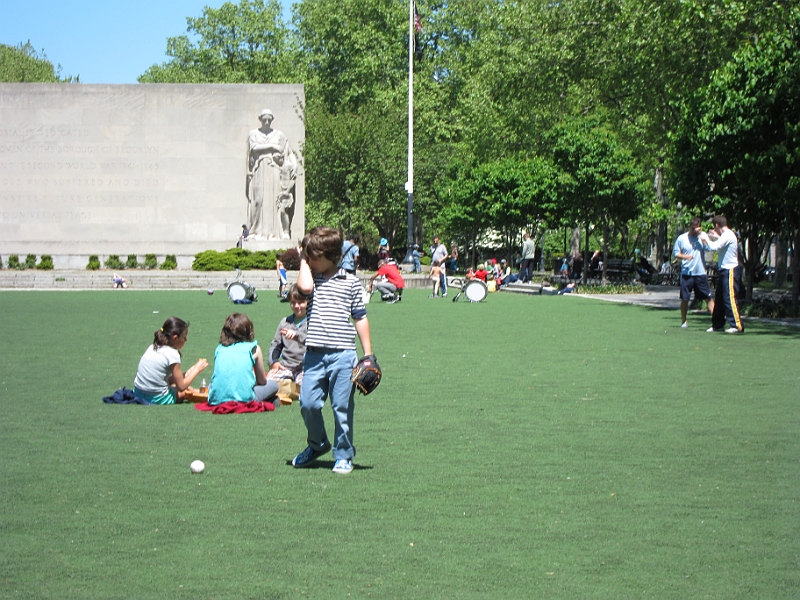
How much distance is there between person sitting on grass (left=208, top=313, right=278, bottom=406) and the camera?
9922mm

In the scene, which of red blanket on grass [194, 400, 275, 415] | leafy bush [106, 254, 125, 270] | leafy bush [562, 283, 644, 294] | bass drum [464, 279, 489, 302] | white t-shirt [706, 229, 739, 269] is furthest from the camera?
leafy bush [106, 254, 125, 270]

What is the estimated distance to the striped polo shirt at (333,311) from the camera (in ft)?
23.6

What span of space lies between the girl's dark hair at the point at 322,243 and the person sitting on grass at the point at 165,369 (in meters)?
3.49

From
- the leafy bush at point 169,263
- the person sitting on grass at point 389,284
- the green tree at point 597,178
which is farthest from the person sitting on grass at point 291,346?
the leafy bush at point 169,263

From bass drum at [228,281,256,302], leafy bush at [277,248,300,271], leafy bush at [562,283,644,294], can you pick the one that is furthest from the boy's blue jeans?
leafy bush at [562,283,644,294]

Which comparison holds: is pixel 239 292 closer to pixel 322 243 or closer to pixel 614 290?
pixel 614 290

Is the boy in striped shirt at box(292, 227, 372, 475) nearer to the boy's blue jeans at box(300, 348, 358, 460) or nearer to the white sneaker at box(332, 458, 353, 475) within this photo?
the boy's blue jeans at box(300, 348, 358, 460)

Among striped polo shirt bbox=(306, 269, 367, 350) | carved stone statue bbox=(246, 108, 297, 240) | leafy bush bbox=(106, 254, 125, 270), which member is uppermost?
carved stone statue bbox=(246, 108, 297, 240)

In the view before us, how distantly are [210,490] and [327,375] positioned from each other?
40.4 inches

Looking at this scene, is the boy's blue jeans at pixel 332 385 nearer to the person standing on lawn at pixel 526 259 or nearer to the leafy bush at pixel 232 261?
the leafy bush at pixel 232 261

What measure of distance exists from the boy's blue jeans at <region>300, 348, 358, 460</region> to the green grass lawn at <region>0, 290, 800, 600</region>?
1.19 feet

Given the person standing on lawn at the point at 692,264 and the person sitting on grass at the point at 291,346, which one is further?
the person standing on lawn at the point at 692,264

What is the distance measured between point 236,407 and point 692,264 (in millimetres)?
11231

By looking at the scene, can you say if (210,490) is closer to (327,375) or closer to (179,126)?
(327,375)
